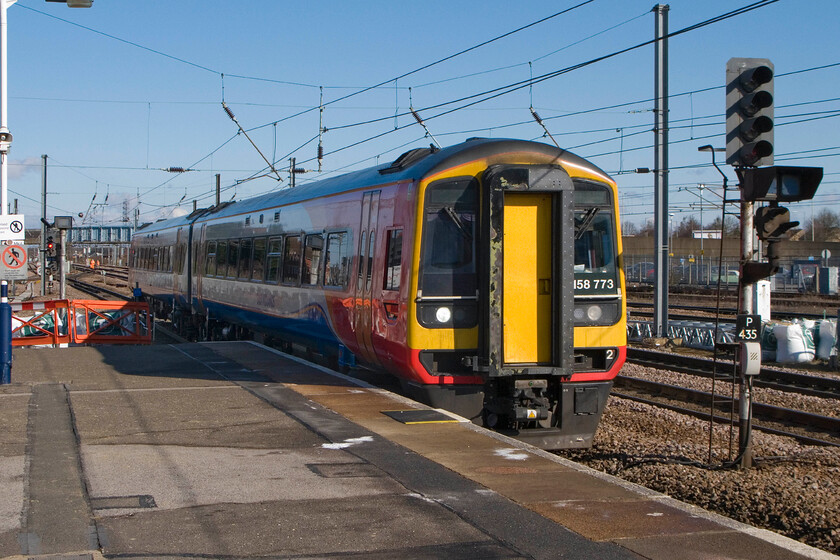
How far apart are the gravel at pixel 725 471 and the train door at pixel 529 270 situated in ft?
4.16

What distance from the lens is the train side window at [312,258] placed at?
43.3 ft

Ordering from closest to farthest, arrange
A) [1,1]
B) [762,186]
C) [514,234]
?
1. [762,186]
2. [514,234]
3. [1,1]

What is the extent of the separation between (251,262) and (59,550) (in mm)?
12482

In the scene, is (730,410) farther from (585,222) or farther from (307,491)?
(307,491)

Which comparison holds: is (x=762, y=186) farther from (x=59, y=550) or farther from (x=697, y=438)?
(x=59, y=550)

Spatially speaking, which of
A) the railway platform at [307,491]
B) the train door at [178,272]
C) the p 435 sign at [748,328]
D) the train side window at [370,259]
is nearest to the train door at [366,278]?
the train side window at [370,259]

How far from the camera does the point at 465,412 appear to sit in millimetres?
9727

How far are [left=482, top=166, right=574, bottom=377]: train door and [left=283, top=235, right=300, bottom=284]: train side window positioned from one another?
18.1ft

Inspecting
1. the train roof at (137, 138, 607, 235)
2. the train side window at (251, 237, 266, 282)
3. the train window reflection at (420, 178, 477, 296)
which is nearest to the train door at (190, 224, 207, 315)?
the train side window at (251, 237, 266, 282)

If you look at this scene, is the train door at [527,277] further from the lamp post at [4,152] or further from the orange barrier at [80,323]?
the orange barrier at [80,323]

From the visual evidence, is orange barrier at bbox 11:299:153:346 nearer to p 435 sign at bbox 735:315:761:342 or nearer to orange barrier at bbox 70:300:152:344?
orange barrier at bbox 70:300:152:344

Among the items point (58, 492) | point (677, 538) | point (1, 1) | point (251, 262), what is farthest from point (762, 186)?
point (251, 262)

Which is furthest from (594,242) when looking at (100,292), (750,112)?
(100,292)

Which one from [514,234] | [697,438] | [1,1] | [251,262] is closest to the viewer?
[514,234]
